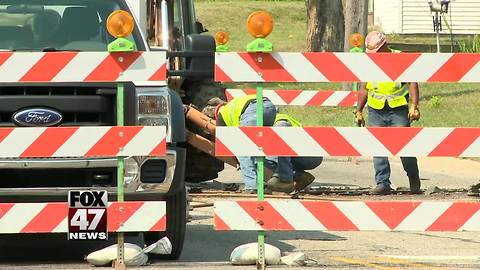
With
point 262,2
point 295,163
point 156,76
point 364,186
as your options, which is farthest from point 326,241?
point 262,2

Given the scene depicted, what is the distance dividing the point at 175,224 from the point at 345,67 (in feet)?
5.24

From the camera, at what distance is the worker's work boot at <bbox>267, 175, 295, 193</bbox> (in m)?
12.7

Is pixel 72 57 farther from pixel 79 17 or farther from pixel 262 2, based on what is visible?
pixel 262 2

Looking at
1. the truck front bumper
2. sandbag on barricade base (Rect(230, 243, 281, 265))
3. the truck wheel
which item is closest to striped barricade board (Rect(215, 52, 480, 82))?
the truck front bumper

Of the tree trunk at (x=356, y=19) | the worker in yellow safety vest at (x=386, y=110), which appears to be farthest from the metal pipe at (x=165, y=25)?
the tree trunk at (x=356, y=19)

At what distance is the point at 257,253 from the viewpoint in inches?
326

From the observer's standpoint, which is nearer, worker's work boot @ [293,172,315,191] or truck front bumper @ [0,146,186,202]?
truck front bumper @ [0,146,186,202]

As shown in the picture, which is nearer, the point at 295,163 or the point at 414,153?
the point at 414,153

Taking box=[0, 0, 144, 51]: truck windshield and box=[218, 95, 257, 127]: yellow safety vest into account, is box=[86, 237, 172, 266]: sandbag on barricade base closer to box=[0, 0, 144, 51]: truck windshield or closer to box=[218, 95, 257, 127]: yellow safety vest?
box=[0, 0, 144, 51]: truck windshield

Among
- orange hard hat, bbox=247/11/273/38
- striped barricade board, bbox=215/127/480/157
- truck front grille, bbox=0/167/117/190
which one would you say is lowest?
truck front grille, bbox=0/167/117/190

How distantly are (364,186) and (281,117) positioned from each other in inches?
100

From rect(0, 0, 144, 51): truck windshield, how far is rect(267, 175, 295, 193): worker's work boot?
3.48 m

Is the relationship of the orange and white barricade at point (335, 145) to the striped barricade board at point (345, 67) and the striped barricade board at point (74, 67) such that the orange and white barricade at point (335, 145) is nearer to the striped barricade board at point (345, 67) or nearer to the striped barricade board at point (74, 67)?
the striped barricade board at point (345, 67)

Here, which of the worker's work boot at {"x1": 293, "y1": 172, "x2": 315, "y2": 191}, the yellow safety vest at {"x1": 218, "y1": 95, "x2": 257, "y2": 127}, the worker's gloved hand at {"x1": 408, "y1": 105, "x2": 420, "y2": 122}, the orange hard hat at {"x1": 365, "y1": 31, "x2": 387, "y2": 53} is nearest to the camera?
the yellow safety vest at {"x1": 218, "y1": 95, "x2": 257, "y2": 127}
